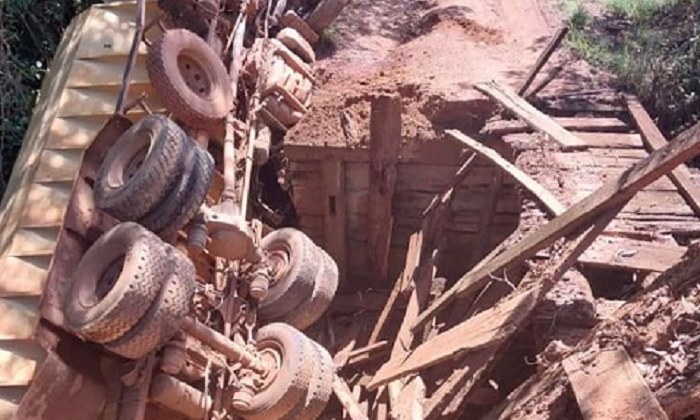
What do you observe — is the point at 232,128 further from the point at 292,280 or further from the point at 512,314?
the point at 512,314

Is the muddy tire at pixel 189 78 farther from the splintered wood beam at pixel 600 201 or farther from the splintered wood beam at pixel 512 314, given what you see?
the splintered wood beam at pixel 512 314

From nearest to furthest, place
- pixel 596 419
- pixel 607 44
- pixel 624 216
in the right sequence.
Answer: pixel 596 419, pixel 624 216, pixel 607 44

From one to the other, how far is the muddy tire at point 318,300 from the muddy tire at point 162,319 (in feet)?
5.48

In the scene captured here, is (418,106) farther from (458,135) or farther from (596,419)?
(596,419)

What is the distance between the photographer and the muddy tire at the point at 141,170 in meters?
4.89

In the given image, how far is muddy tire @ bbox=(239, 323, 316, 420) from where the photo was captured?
508 cm

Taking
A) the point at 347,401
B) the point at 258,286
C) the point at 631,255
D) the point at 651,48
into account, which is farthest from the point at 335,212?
the point at 651,48

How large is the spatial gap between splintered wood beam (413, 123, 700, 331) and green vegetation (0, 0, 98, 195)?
481 centimetres

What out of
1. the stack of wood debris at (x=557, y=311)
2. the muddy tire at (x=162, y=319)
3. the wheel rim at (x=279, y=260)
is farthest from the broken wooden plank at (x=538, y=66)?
the muddy tire at (x=162, y=319)

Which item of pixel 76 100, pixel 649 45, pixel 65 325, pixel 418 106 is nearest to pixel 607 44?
pixel 649 45

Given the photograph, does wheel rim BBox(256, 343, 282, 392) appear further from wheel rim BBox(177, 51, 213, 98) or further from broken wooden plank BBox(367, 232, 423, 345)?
wheel rim BBox(177, 51, 213, 98)

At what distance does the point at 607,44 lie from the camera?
25.0 feet

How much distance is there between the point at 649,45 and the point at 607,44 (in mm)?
671

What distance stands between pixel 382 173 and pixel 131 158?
211 cm
